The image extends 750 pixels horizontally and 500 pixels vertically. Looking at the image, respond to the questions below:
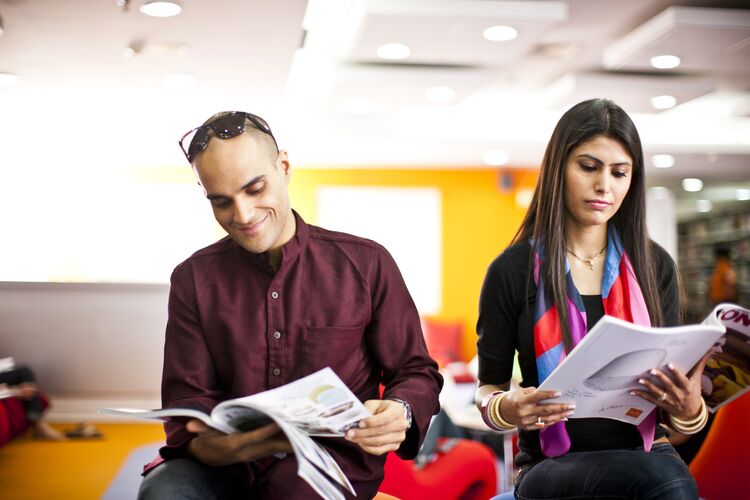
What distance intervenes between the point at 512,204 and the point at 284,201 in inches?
363

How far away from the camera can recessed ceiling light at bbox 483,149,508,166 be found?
30.4 feet

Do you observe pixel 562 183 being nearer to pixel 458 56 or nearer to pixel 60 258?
pixel 458 56

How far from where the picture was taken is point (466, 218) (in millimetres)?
10500

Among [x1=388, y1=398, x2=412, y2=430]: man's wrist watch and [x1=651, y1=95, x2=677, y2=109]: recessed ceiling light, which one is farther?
[x1=651, y1=95, x2=677, y2=109]: recessed ceiling light

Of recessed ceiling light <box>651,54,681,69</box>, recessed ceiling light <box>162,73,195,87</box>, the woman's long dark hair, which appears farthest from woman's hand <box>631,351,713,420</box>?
recessed ceiling light <box>162,73,195,87</box>

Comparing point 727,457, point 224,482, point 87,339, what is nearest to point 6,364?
point 87,339

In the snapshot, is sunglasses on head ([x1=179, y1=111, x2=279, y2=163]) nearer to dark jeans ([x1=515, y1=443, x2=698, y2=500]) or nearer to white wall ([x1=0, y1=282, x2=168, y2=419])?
dark jeans ([x1=515, y1=443, x2=698, y2=500])

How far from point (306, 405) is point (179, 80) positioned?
5284 millimetres

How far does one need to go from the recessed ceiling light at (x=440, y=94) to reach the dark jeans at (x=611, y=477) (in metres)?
5.18

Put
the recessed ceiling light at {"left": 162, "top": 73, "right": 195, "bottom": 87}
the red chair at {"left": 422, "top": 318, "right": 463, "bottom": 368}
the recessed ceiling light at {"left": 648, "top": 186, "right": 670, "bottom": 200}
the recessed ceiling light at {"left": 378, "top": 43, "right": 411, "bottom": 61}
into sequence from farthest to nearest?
the recessed ceiling light at {"left": 648, "top": 186, "right": 670, "bottom": 200}, the red chair at {"left": 422, "top": 318, "right": 463, "bottom": 368}, the recessed ceiling light at {"left": 162, "top": 73, "right": 195, "bottom": 87}, the recessed ceiling light at {"left": 378, "top": 43, "right": 411, "bottom": 61}

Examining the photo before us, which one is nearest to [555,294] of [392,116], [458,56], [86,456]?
[86,456]

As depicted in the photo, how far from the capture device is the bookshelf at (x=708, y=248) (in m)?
12.2

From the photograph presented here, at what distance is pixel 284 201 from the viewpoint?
1.61m

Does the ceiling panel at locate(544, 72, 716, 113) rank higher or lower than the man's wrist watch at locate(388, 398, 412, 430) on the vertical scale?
higher
